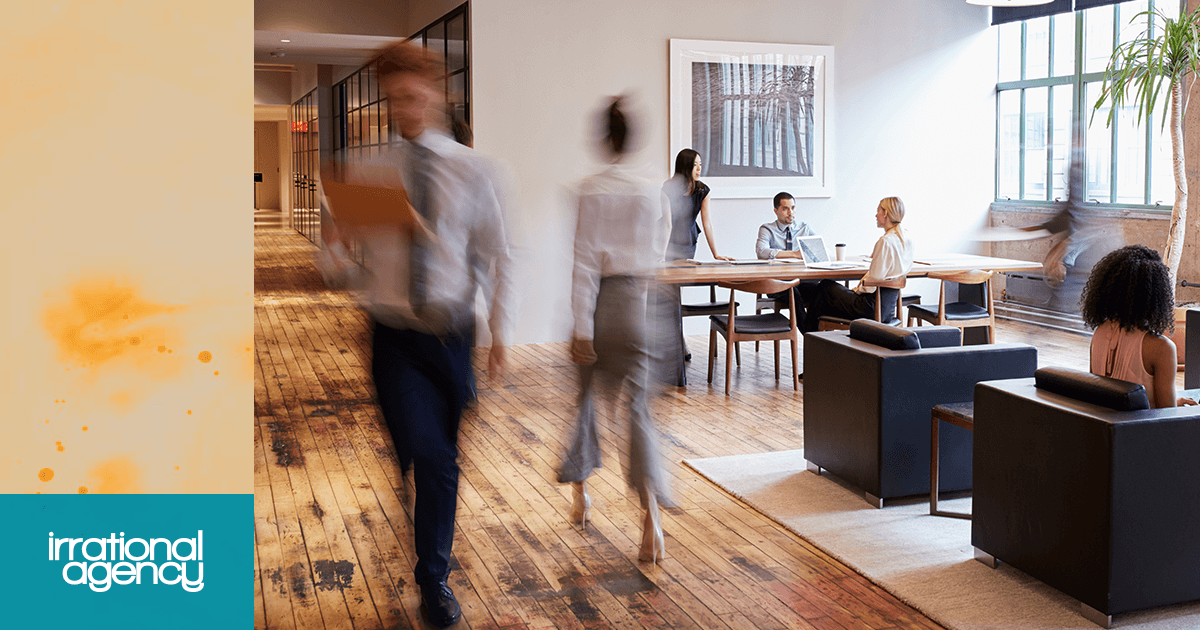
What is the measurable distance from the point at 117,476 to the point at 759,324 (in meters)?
5.77

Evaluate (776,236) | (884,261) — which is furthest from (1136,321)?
(776,236)

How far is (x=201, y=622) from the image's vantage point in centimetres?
134

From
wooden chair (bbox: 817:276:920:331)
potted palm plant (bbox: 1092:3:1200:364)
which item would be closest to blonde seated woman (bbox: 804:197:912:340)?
wooden chair (bbox: 817:276:920:331)

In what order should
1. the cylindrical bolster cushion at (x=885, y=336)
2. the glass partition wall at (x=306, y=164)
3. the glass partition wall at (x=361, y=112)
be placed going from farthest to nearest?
the glass partition wall at (x=306, y=164) → the glass partition wall at (x=361, y=112) → the cylindrical bolster cushion at (x=885, y=336)

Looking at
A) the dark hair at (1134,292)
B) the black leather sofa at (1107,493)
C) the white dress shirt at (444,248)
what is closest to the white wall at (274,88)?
the white dress shirt at (444,248)

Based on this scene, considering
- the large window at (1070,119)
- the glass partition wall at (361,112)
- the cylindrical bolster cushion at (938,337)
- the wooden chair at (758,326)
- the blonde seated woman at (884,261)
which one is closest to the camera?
the cylindrical bolster cushion at (938,337)

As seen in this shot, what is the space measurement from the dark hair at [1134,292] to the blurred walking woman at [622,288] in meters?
1.47

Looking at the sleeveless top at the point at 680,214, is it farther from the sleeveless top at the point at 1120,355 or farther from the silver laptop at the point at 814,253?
the sleeveless top at the point at 1120,355

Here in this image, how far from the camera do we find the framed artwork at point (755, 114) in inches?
368

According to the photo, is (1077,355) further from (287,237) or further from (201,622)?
(287,237)

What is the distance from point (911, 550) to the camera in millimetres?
3811

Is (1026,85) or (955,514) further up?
(1026,85)

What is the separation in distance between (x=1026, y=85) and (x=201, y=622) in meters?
10.6

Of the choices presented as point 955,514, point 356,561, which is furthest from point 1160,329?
point 356,561
